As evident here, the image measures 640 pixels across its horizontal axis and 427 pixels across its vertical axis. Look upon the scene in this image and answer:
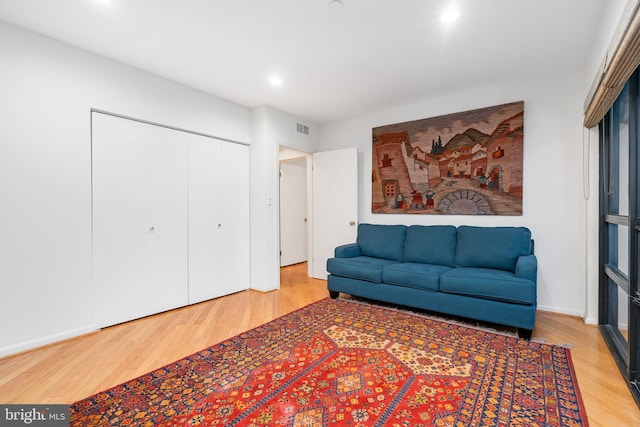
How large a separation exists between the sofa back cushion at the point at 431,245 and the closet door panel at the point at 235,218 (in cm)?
214

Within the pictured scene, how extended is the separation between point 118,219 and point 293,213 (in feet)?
11.7

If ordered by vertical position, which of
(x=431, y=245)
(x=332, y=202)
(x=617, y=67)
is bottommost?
(x=431, y=245)

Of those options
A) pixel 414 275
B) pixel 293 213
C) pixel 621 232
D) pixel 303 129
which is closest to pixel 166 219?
pixel 303 129

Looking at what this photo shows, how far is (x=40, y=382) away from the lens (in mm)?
1945

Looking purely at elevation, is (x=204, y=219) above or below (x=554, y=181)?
below

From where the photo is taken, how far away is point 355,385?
186cm

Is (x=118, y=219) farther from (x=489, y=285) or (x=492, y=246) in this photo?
(x=492, y=246)

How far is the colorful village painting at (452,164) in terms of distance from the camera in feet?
11.0

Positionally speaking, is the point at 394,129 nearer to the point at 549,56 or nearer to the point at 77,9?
the point at 549,56

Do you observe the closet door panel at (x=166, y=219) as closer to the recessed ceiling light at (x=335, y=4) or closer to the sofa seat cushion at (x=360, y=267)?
the sofa seat cushion at (x=360, y=267)

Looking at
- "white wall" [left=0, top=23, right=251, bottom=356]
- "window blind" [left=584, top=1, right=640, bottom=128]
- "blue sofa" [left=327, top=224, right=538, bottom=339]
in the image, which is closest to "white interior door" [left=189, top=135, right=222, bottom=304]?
"white wall" [left=0, top=23, right=251, bottom=356]

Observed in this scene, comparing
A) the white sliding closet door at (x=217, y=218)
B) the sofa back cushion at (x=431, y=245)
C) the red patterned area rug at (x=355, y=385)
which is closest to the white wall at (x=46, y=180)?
the white sliding closet door at (x=217, y=218)

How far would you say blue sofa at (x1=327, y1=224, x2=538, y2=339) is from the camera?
260 centimetres

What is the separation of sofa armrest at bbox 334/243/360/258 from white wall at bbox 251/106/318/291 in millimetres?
904
